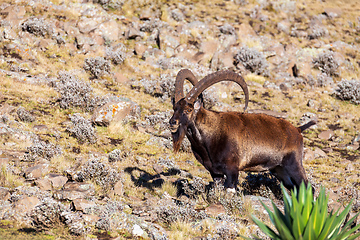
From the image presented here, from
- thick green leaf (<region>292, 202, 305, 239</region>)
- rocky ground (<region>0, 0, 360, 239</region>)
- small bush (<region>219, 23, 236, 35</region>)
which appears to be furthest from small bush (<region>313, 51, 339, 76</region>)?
thick green leaf (<region>292, 202, 305, 239</region>)

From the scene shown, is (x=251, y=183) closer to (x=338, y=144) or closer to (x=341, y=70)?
(x=338, y=144)

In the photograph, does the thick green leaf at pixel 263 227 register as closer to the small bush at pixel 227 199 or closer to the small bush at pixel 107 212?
the small bush at pixel 107 212

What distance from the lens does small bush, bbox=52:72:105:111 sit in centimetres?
1262

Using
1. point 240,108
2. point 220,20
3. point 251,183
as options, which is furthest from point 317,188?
point 220,20

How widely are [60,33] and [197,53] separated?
24.5ft

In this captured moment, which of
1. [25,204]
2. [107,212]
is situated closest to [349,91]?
[107,212]

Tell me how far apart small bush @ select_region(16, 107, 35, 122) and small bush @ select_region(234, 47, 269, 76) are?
40.6 ft

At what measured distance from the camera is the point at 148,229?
5781 millimetres

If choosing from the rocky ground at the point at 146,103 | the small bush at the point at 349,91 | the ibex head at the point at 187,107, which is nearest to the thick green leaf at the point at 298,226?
the rocky ground at the point at 146,103

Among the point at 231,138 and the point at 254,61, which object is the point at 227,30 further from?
the point at 231,138

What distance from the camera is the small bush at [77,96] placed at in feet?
41.4

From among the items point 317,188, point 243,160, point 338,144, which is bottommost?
point 338,144

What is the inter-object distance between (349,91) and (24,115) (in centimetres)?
1556

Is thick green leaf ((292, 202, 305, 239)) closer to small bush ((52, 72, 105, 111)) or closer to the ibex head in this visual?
the ibex head
